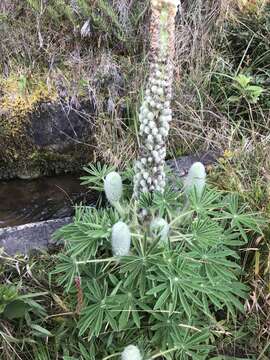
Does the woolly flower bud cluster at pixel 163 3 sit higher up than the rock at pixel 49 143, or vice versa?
the woolly flower bud cluster at pixel 163 3

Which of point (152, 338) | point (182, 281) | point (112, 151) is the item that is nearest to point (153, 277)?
point (182, 281)

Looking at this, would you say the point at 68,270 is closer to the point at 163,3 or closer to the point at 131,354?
the point at 131,354

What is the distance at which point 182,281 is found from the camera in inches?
73.2

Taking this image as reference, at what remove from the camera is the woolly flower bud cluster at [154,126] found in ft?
6.19

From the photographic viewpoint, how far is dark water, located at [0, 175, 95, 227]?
2.96 meters

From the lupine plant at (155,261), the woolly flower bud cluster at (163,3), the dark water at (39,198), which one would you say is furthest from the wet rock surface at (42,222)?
the woolly flower bud cluster at (163,3)

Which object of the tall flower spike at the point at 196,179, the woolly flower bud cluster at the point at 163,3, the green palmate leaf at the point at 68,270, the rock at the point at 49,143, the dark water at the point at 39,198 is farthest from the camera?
the rock at the point at 49,143

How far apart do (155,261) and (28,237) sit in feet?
2.74

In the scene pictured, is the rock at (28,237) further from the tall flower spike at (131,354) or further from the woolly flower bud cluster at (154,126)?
the tall flower spike at (131,354)

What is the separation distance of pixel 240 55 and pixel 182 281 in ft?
6.84

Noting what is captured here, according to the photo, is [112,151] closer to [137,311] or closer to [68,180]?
[68,180]

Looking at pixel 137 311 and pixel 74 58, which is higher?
pixel 74 58

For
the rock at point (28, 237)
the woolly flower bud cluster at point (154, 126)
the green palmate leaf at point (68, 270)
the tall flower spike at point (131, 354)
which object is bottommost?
the rock at point (28, 237)

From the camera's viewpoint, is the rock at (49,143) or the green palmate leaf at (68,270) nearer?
the green palmate leaf at (68,270)
